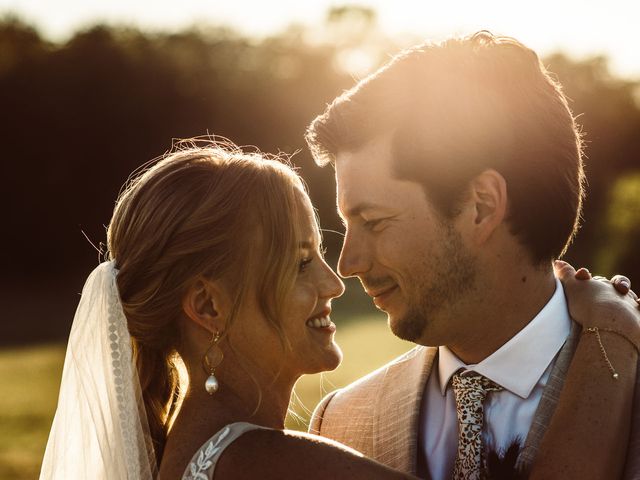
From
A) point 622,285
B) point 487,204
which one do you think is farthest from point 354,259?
point 622,285

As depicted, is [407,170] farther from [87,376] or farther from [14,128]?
[14,128]

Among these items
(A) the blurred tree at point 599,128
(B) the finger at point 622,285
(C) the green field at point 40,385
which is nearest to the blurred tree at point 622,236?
(A) the blurred tree at point 599,128

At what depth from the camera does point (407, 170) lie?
3.56 metres

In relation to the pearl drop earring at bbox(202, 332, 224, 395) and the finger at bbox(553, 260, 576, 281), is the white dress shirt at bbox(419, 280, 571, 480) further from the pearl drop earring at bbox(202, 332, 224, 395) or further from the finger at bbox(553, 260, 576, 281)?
the pearl drop earring at bbox(202, 332, 224, 395)

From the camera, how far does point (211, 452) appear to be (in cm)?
294

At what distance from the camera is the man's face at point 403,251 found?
3518 mm

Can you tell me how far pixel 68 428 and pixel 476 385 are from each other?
Result: 54.6 inches

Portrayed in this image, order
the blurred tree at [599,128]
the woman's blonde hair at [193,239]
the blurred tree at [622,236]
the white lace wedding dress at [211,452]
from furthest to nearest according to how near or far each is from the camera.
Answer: the blurred tree at [599,128]
the blurred tree at [622,236]
the woman's blonde hair at [193,239]
the white lace wedding dress at [211,452]

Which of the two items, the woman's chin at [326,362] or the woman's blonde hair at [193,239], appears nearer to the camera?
the woman's blonde hair at [193,239]

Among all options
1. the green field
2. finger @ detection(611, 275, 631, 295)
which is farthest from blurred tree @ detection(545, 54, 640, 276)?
finger @ detection(611, 275, 631, 295)

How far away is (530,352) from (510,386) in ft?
0.44

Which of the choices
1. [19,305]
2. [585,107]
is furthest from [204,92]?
[585,107]

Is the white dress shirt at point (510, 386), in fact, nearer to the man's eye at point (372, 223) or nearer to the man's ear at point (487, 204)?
the man's ear at point (487, 204)

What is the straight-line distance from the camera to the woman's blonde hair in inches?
126
